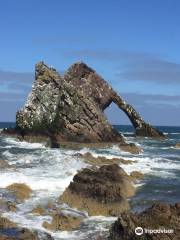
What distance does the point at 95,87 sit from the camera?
80.7m

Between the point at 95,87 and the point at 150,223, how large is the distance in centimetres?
6387

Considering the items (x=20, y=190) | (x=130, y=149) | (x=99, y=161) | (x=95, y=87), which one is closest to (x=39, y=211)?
(x=20, y=190)

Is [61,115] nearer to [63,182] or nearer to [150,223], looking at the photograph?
[63,182]

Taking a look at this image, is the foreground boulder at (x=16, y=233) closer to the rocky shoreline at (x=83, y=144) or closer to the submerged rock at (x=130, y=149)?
the rocky shoreline at (x=83, y=144)

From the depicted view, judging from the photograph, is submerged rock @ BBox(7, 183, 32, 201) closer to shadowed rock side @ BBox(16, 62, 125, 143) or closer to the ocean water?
the ocean water

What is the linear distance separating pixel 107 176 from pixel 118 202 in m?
3.09

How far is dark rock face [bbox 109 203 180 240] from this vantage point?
54.3 ft

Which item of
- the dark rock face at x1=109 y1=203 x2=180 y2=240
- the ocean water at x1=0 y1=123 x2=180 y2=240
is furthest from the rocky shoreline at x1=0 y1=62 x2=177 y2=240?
the ocean water at x1=0 y1=123 x2=180 y2=240

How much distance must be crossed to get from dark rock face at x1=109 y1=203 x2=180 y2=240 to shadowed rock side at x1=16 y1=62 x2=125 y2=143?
4698cm

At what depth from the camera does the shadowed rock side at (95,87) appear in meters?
80.3

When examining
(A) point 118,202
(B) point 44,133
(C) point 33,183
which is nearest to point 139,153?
(B) point 44,133

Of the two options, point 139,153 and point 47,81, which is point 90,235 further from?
point 47,81

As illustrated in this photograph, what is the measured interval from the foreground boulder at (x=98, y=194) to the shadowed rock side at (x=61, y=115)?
124 feet

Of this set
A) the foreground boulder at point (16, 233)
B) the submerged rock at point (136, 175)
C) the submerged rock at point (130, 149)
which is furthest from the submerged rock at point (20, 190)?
the submerged rock at point (130, 149)
